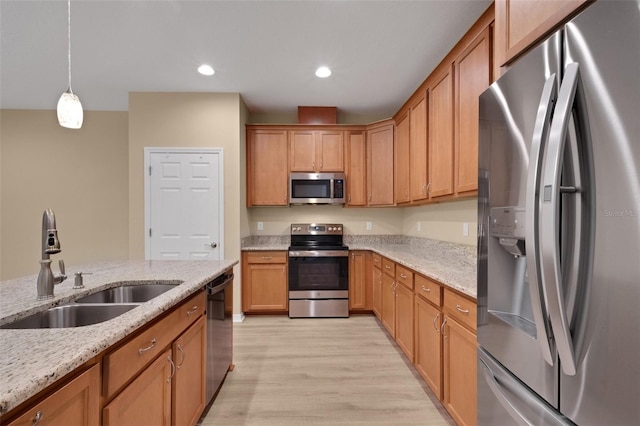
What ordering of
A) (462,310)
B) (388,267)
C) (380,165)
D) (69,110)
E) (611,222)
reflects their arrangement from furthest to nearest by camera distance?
(380,165), (388,267), (69,110), (462,310), (611,222)

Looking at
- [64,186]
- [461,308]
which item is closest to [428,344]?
[461,308]

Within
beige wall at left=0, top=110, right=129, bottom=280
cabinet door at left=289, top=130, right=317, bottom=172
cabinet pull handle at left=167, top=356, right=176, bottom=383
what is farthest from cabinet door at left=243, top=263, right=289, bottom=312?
cabinet pull handle at left=167, top=356, right=176, bottom=383

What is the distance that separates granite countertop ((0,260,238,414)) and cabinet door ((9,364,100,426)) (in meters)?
0.07

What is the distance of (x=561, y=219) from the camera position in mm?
770

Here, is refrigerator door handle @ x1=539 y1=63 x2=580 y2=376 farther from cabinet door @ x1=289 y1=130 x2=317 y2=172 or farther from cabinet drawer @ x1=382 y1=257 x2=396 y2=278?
cabinet door @ x1=289 y1=130 x2=317 y2=172

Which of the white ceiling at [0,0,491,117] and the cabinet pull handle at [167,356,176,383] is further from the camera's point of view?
the white ceiling at [0,0,491,117]

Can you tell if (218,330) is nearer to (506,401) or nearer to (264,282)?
(264,282)

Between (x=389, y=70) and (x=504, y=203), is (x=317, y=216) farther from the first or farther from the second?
(x=504, y=203)

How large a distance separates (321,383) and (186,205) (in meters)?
2.58

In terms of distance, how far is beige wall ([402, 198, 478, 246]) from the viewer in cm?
267

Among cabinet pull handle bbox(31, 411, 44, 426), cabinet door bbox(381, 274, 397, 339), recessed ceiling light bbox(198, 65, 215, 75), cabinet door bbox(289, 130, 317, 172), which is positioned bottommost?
cabinet door bbox(381, 274, 397, 339)

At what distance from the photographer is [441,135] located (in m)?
2.58

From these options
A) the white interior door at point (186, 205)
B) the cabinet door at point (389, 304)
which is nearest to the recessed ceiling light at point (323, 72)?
the white interior door at point (186, 205)

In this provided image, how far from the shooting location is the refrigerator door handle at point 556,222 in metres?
0.73
